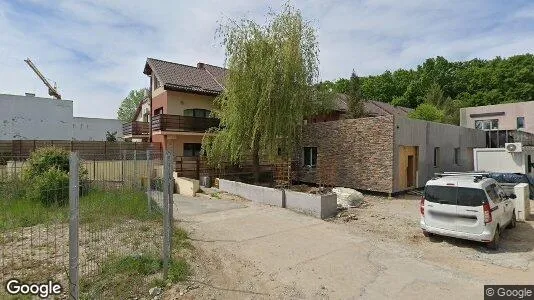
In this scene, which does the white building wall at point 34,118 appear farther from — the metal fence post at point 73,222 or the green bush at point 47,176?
the metal fence post at point 73,222

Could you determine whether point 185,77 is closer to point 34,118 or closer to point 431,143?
point 431,143

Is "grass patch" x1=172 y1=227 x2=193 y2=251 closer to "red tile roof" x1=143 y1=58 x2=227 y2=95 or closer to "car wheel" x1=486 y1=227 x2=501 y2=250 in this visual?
"car wheel" x1=486 y1=227 x2=501 y2=250

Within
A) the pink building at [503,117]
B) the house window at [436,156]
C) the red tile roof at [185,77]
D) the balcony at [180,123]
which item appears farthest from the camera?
the pink building at [503,117]

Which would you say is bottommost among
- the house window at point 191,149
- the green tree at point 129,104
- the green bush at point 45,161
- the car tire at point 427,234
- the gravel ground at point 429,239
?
the gravel ground at point 429,239

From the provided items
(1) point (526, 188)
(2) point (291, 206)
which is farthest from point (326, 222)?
(1) point (526, 188)

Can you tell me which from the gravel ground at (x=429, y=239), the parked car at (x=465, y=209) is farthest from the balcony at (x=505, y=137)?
the parked car at (x=465, y=209)

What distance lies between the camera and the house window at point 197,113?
75.7 ft

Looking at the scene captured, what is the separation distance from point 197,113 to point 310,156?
8.82 metres

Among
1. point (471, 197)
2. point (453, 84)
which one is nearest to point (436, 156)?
point (471, 197)

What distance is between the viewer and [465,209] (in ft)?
25.7

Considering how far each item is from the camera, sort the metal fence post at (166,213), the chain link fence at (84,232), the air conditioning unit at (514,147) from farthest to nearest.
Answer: the air conditioning unit at (514,147), the metal fence post at (166,213), the chain link fence at (84,232)

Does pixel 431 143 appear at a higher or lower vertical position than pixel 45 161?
higher

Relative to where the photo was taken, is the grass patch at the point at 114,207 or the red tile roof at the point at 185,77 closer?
the grass patch at the point at 114,207

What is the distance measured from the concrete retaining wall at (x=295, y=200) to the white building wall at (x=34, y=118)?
92.1ft
